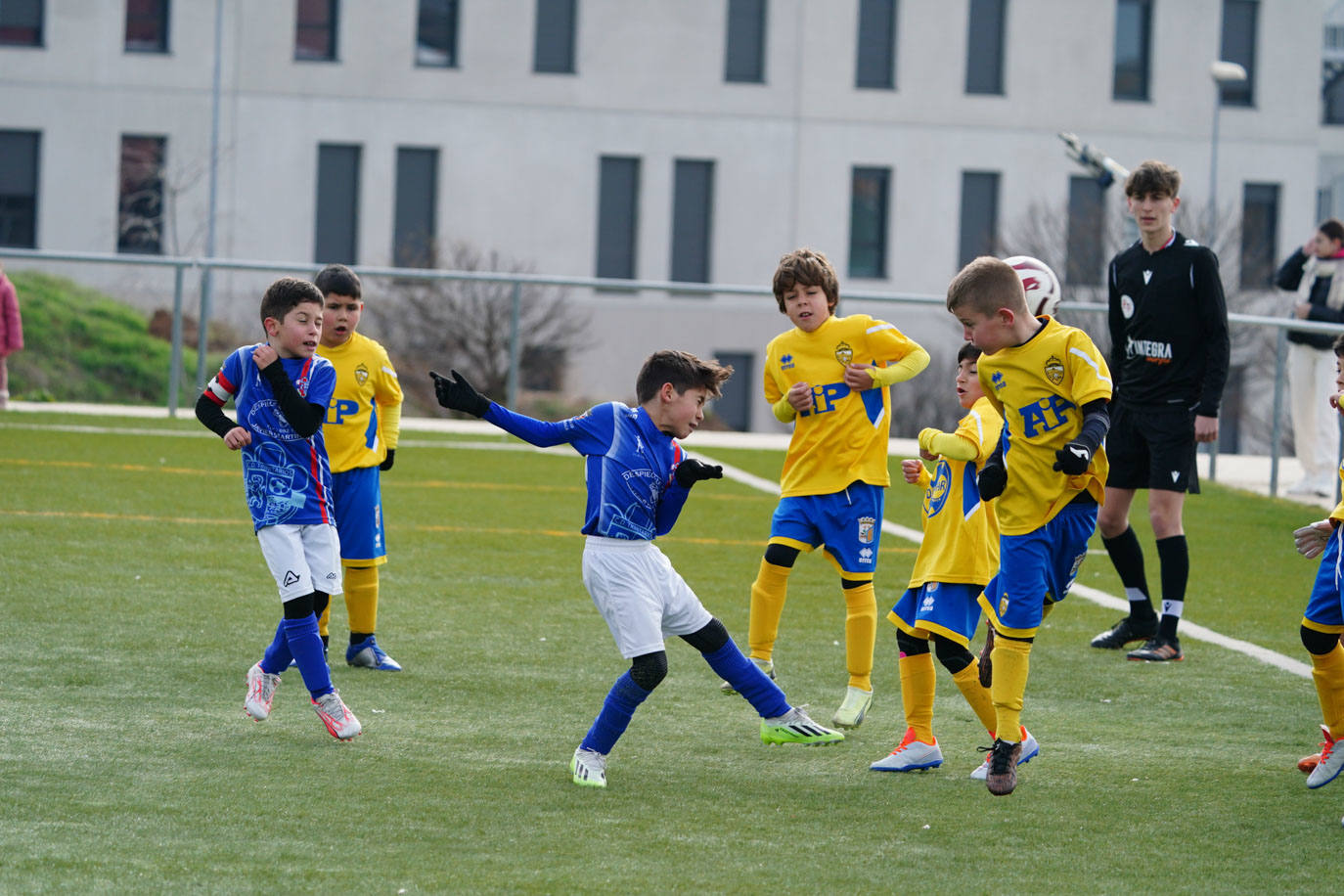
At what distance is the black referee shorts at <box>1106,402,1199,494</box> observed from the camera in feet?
25.4

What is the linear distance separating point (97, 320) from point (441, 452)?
547cm

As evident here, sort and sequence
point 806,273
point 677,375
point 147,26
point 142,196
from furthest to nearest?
point 142,196, point 147,26, point 806,273, point 677,375

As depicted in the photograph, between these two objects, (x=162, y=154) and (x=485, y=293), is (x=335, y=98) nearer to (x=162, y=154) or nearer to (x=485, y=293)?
(x=162, y=154)

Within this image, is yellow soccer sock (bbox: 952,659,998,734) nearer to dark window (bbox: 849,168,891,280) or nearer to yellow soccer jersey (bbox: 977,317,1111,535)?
yellow soccer jersey (bbox: 977,317,1111,535)

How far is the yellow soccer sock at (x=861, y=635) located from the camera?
636cm

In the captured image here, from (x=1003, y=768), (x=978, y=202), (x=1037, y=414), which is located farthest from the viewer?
(x=978, y=202)

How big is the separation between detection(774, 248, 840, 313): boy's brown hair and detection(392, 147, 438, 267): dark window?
100 ft

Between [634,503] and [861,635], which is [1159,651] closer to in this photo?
[861,635]

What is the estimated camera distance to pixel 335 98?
119 feet

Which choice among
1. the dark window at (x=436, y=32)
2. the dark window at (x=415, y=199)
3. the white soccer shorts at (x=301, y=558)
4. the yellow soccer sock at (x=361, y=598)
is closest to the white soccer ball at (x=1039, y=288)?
the white soccer shorts at (x=301, y=558)

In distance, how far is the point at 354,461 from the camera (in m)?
7.09

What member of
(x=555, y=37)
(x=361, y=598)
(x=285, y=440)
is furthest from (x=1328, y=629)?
(x=555, y=37)

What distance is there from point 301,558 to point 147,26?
32.7m

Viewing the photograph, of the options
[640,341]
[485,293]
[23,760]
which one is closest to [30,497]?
[23,760]
